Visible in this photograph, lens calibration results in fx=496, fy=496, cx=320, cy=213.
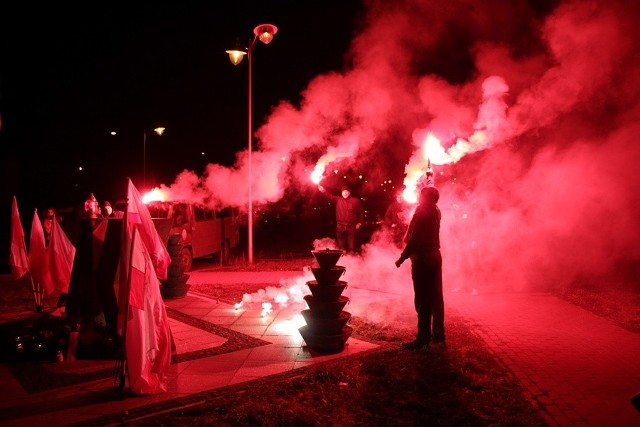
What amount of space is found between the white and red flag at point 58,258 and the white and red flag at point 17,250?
0.70m

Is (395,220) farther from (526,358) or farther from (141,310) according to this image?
(141,310)

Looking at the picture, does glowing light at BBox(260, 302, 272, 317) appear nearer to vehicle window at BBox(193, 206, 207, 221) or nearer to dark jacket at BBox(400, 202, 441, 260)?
dark jacket at BBox(400, 202, 441, 260)

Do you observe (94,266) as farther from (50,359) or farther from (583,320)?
(583,320)

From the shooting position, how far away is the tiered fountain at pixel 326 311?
643 centimetres

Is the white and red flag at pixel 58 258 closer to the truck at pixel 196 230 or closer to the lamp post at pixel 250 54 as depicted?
the truck at pixel 196 230

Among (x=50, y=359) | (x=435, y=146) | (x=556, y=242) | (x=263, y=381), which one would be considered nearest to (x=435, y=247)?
(x=263, y=381)

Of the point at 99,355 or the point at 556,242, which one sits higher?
the point at 556,242

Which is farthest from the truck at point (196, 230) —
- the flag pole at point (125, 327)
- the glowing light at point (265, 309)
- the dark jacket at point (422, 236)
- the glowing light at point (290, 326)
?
the dark jacket at point (422, 236)

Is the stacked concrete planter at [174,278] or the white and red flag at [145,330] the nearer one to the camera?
the white and red flag at [145,330]

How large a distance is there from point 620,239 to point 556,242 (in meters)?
2.31

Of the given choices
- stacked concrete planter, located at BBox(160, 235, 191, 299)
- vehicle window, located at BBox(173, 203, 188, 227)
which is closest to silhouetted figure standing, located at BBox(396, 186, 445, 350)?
stacked concrete planter, located at BBox(160, 235, 191, 299)

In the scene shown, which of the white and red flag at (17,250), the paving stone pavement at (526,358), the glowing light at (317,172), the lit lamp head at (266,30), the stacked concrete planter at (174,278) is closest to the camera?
the paving stone pavement at (526,358)

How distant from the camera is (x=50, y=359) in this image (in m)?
6.13

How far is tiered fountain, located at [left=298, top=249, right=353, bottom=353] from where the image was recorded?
6426mm
